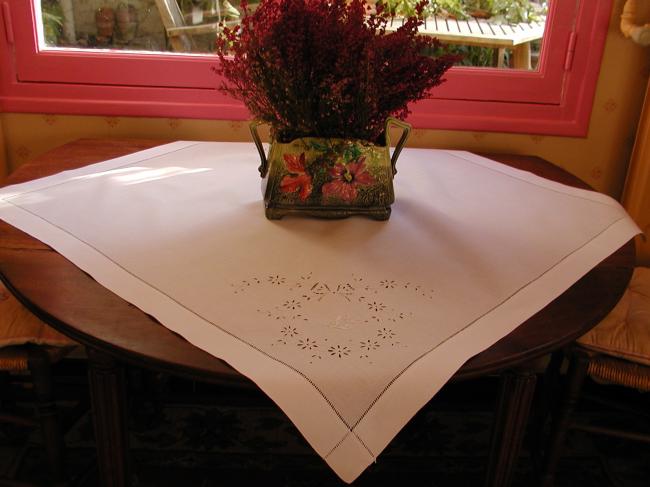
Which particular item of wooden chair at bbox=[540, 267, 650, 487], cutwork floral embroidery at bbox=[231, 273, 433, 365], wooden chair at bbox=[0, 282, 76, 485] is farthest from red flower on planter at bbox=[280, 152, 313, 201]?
wooden chair at bbox=[540, 267, 650, 487]

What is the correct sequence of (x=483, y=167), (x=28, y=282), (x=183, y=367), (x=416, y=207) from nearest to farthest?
(x=183, y=367)
(x=28, y=282)
(x=416, y=207)
(x=483, y=167)

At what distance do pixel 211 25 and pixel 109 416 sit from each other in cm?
134

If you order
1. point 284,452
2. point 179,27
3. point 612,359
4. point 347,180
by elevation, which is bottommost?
point 284,452

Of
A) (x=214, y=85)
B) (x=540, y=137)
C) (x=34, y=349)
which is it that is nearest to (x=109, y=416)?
(x=34, y=349)

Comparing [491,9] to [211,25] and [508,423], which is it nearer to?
[211,25]

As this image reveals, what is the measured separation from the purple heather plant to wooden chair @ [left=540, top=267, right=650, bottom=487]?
673 mm

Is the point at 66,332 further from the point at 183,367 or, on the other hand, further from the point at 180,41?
the point at 180,41

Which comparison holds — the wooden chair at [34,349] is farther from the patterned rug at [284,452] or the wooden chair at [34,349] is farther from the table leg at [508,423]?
the table leg at [508,423]

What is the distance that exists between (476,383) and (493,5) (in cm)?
120

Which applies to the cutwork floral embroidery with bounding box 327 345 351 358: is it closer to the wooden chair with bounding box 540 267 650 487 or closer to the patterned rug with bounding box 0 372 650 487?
the wooden chair with bounding box 540 267 650 487

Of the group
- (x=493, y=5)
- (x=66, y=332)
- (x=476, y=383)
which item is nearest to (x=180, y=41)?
(x=493, y=5)

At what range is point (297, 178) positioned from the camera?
1.27 m

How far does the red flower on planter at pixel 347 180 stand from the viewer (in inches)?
49.6

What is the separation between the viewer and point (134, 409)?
1983mm
